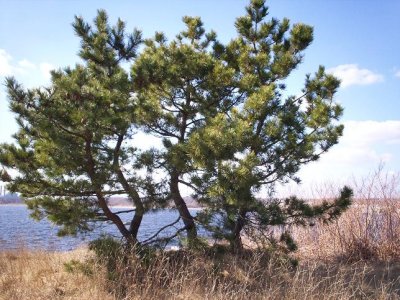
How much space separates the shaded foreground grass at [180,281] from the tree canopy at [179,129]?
0.50 m

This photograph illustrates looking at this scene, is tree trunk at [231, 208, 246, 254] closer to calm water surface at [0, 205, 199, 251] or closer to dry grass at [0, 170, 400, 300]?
dry grass at [0, 170, 400, 300]

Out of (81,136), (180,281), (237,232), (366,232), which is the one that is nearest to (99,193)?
(81,136)

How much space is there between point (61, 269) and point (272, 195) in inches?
145

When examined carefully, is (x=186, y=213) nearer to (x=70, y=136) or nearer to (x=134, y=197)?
(x=134, y=197)

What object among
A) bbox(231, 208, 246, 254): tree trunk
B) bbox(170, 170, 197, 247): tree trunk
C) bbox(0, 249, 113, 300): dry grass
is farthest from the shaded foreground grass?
bbox(170, 170, 197, 247): tree trunk

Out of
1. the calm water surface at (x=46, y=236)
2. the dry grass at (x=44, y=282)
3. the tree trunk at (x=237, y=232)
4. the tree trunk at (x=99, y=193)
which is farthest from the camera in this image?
the calm water surface at (x=46, y=236)

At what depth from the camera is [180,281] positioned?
4.32 metres

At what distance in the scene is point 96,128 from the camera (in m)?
4.88

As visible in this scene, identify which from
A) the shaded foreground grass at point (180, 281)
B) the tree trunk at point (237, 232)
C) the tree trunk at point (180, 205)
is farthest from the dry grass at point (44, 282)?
the tree trunk at point (237, 232)

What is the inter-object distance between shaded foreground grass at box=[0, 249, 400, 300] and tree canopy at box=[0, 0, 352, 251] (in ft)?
1.64

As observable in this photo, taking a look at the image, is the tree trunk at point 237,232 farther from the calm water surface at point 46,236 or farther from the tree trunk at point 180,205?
the calm water surface at point 46,236

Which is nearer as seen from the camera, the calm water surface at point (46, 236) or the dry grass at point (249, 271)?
the dry grass at point (249, 271)

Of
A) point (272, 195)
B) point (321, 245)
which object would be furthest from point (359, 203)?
point (272, 195)

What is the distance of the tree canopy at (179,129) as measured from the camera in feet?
15.6
